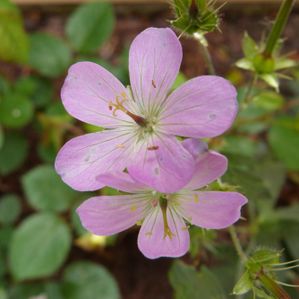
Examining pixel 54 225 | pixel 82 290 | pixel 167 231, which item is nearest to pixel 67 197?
pixel 54 225

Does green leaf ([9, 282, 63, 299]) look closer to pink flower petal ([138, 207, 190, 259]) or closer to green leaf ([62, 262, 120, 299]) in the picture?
green leaf ([62, 262, 120, 299])

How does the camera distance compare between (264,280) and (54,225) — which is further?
(54,225)

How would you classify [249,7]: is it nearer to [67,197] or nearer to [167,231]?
[67,197]

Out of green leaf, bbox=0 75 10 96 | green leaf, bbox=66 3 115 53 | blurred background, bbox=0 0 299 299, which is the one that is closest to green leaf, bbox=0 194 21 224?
blurred background, bbox=0 0 299 299

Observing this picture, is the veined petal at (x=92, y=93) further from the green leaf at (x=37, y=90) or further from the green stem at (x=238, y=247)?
the green leaf at (x=37, y=90)

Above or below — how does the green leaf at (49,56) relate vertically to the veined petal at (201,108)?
below

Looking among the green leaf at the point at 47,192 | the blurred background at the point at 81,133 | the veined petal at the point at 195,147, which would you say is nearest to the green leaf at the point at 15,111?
the blurred background at the point at 81,133

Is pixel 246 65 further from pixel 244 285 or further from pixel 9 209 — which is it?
pixel 9 209

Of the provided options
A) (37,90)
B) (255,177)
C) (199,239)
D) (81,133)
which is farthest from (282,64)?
(37,90)
